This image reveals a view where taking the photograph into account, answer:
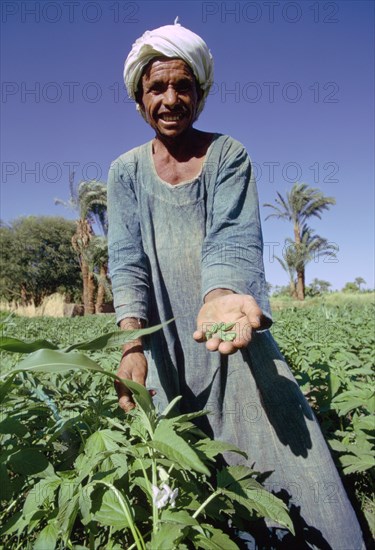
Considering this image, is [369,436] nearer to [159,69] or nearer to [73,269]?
[159,69]

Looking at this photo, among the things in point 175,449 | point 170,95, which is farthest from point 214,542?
point 170,95

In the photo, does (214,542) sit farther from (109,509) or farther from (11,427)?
(11,427)

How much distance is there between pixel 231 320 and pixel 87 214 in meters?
22.9

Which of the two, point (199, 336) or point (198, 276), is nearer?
point (199, 336)

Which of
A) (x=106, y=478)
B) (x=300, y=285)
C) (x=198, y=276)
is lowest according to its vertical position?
(x=106, y=478)

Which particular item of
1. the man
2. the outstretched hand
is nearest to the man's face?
the man

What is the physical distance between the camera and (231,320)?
1121mm

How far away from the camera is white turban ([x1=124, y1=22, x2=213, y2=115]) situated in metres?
1.45

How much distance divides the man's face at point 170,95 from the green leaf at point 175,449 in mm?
1070

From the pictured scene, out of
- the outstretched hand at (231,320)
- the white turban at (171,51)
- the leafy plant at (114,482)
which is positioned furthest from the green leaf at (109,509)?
the white turban at (171,51)

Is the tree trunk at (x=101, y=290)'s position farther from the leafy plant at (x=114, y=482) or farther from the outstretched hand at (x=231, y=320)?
the leafy plant at (x=114, y=482)

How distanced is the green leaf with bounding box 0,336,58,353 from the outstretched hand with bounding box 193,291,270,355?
390 mm

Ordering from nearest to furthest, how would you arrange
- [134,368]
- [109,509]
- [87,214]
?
[109,509] → [134,368] → [87,214]

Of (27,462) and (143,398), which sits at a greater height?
(143,398)
